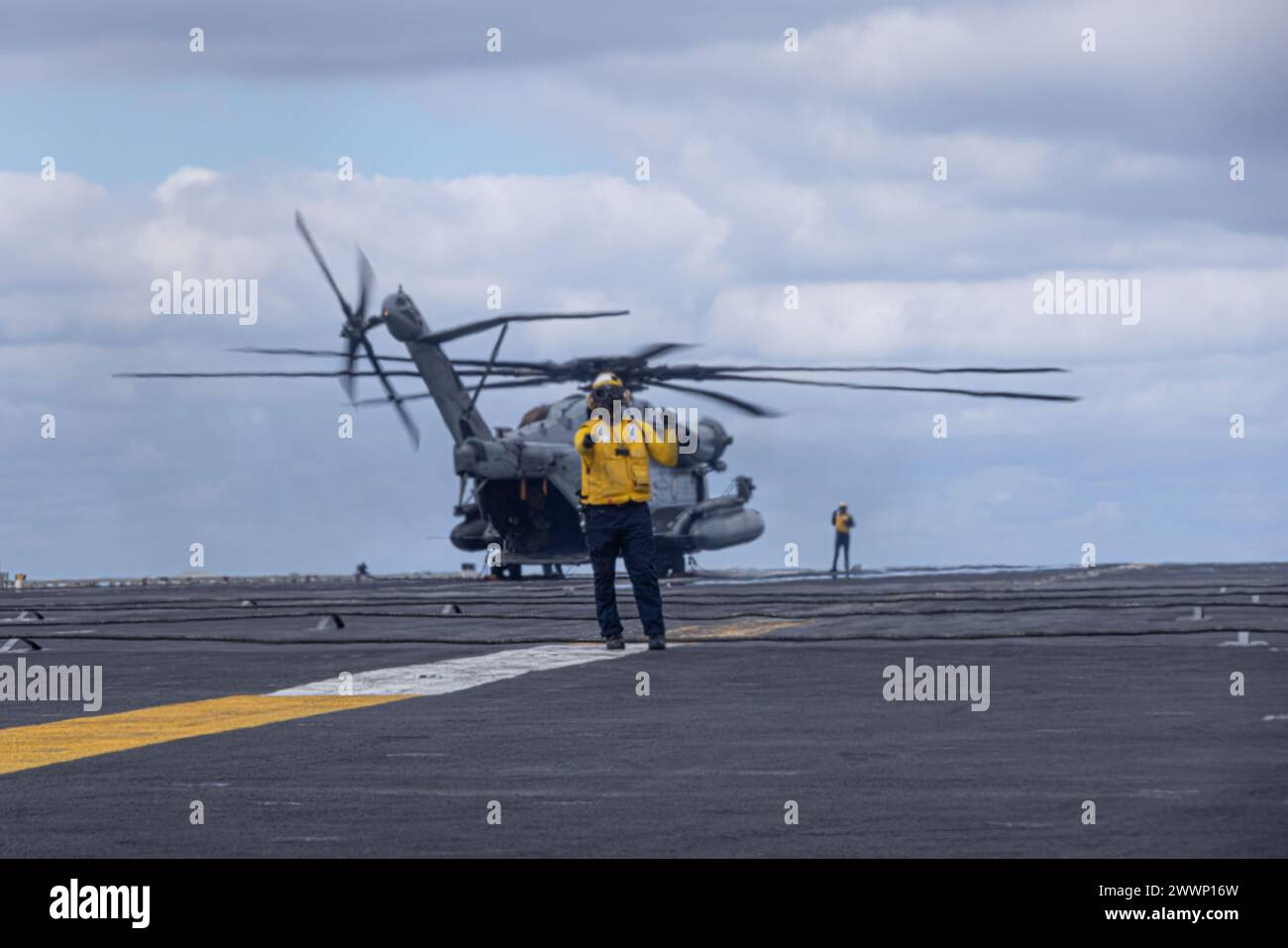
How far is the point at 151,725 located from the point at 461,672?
4038 millimetres

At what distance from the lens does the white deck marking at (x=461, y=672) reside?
46.1ft

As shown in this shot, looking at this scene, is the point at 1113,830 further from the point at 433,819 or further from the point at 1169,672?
the point at 1169,672

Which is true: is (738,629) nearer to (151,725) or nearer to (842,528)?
(151,725)

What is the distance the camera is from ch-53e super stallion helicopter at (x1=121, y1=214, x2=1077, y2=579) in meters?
43.3

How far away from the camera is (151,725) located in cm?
1180

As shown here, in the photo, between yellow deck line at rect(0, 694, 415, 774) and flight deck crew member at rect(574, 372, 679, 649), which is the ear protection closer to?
flight deck crew member at rect(574, 372, 679, 649)

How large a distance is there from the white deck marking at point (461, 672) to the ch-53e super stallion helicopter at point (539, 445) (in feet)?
63.5

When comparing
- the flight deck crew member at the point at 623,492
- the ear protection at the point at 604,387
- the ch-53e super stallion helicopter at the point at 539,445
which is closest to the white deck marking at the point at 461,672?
the flight deck crew member at the point at 623,492

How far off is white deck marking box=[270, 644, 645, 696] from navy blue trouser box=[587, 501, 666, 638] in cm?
42

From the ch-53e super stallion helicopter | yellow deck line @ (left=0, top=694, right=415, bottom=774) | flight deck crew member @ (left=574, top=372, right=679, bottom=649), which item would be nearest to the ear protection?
flight deck crew member @ (left=574, top=372, right=679, bottom=649)

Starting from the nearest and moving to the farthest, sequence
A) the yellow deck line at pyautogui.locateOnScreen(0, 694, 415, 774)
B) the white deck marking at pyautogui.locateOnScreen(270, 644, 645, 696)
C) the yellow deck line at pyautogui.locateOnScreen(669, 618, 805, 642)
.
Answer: the yellow deck line at pyautogui.locateOnScreen(0, 694, 415, 774) < the white deck marking at pyautogui.locateOnScreen(270, 644, 645, 696) < the yellow deck line at pyautogui.locateOnScreen(669, 618, 805, 642)

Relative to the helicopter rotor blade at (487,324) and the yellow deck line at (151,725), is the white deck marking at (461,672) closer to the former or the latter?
the yellow deck line at (151,725)

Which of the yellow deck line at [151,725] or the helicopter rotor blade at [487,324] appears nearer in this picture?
the yellow deck line at [151,725]
